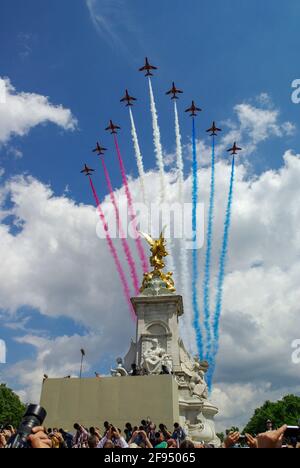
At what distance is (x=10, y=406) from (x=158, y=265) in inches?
2087

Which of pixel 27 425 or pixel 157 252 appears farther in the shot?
pixel 157 252

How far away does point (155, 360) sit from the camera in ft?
137

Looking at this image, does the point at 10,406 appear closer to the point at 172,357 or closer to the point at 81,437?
the point at 172,357

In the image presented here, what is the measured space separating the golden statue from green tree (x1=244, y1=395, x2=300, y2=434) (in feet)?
221

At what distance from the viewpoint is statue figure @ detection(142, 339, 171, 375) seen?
134 feet

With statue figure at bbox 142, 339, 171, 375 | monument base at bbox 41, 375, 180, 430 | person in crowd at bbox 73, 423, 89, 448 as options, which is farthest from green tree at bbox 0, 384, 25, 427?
person in crowd at bbox 73, 423, 89, 448

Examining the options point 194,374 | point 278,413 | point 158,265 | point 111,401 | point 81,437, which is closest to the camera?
point 81,437

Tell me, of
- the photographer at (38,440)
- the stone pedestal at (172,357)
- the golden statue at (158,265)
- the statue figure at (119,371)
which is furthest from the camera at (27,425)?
the golden statue at (158,265)

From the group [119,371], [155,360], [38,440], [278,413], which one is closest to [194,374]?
[155,360]

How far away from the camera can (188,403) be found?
40.5 m

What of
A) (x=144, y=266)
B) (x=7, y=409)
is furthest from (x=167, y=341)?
(x=7, y=409)
